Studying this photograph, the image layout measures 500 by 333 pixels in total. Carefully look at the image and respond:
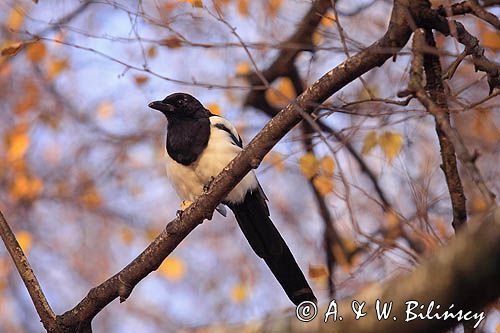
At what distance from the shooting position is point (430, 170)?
4016 mm

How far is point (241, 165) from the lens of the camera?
2.80m

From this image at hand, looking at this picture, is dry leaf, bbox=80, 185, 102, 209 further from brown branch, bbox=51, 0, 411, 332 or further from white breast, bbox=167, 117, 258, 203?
brown branch, bbox=51, 0, 411, 332

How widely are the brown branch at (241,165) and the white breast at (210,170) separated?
962 millimetres

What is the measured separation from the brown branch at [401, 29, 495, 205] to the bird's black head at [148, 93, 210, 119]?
84.3 inches

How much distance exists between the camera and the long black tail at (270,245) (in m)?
3.76

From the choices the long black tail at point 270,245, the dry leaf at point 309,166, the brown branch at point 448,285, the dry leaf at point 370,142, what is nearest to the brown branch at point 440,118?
the brown branch at point 448,285

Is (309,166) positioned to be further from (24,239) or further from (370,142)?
(24,239)

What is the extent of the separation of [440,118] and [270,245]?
2.14m

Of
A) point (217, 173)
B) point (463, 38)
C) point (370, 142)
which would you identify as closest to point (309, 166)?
point (370, 142)

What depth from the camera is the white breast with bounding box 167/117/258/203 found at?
3973mm

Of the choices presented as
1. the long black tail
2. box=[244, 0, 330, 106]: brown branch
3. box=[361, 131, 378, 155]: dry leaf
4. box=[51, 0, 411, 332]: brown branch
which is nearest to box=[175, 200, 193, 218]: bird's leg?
box=[51, 0, 411, 332]: brown branch

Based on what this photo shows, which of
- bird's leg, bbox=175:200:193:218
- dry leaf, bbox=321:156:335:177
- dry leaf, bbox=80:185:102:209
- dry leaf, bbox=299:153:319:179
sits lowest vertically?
bird's leg, bbox=175:200:193:218

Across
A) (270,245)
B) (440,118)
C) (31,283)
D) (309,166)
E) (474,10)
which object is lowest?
(440,118)

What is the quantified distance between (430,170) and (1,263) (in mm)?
4656
